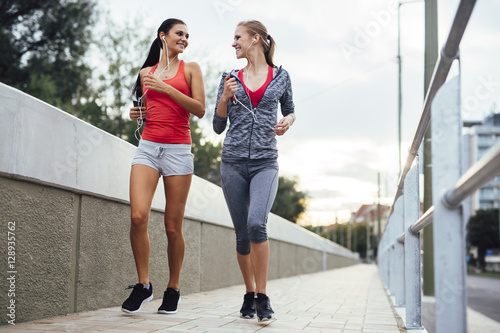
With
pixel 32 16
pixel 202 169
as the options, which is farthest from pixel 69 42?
pixel 202 169

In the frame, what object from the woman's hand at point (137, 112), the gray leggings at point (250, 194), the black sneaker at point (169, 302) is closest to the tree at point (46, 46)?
the woman's hand at point (137, 112)

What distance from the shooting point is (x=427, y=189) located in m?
7.93

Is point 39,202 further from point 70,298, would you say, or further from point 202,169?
point 202,169

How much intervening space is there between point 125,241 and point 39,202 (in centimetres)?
128

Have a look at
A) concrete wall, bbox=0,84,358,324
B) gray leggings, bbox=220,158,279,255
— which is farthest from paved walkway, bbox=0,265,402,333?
gray leggings, bbox=220,158,279,255

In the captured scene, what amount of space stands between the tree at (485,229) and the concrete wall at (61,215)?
8003cm

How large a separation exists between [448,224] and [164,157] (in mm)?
2301

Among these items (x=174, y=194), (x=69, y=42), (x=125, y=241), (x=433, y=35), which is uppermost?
(x=69, y=42)

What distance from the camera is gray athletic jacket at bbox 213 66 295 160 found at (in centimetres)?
357

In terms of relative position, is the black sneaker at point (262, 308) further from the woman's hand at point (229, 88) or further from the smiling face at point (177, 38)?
the smiling face at point (177, 38)

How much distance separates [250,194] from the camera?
11.7 ft

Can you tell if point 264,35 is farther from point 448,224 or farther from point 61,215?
point 448,224

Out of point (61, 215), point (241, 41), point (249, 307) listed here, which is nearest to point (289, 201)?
point (249, 307)

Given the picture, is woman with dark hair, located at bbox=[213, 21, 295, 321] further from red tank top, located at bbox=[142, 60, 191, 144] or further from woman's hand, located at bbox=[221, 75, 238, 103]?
red tank top, located at bbox=[142, 60, 191, 144]
